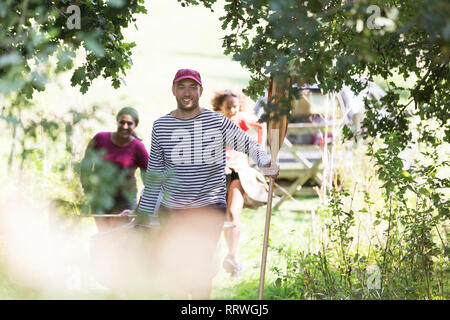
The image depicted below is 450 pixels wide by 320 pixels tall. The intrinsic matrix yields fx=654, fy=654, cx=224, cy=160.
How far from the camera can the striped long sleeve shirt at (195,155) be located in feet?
14.3

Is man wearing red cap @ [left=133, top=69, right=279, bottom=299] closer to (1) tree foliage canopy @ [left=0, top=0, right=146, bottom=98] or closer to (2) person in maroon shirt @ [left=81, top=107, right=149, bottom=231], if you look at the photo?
(1) tree foliage canopy @ [left=0, top=0, right=146, bottom=98]

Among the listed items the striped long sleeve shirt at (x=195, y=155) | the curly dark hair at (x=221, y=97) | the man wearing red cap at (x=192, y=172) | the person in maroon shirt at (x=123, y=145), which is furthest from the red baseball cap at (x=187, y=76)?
the curly dark hair at (x=221, y=97)

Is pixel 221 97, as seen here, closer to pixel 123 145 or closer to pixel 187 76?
pixel 123 145

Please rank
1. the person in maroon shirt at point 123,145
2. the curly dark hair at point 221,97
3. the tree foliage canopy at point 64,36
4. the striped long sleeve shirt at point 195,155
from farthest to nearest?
1. the curly dark hair at point 221,97
2. the person in maroon shirt at point 123,145
3. the striped long sleeve shirt at point 195,155
4. the tree foliage canopy at point 64,36

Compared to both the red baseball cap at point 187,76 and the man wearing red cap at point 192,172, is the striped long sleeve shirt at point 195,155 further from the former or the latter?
the red baseball cap at point 187,76

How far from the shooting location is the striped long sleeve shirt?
14.3 feet

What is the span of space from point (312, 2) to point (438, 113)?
67.9 inches

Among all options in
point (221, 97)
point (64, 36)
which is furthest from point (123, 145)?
point (64, 36)

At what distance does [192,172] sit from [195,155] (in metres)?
0.12

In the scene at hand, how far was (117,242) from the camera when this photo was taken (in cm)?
449

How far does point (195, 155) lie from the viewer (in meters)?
4.37

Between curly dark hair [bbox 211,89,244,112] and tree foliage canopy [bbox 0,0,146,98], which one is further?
curly dark hair [bbox 211,89,244,112]

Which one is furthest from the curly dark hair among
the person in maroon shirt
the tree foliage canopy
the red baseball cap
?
the tree foliage canopy
